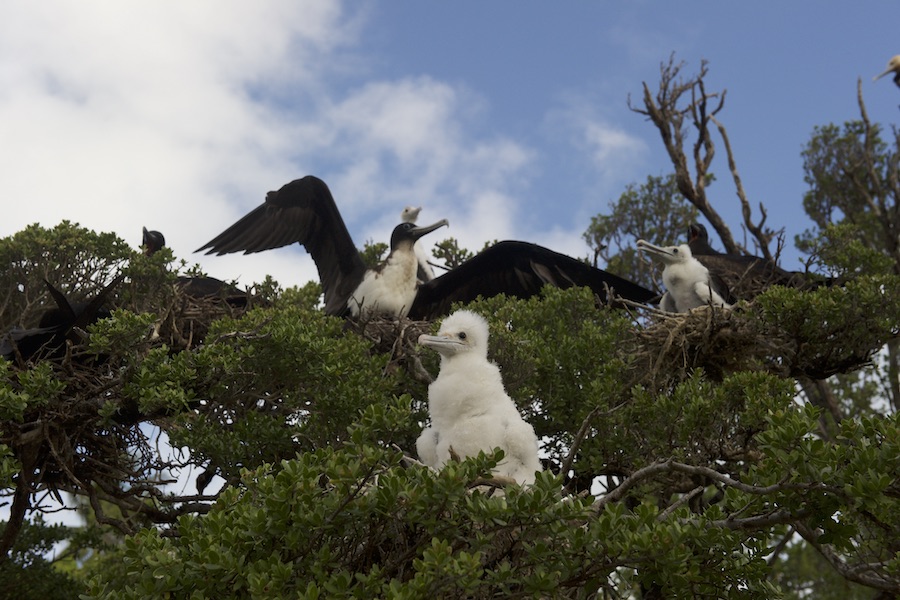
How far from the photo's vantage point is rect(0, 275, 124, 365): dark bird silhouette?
5.62 meters

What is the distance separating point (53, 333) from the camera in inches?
227

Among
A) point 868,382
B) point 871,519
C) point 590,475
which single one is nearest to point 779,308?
point 590,475

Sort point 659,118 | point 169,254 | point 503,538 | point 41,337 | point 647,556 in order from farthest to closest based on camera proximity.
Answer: point 659,118, point 169,254, point 41,337, point 503,538, point 647,556

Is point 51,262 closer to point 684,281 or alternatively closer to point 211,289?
point 211,289

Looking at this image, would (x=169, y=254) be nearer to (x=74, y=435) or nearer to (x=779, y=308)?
(x=74, y=435)

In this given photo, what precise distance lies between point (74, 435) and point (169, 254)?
69.2 inches

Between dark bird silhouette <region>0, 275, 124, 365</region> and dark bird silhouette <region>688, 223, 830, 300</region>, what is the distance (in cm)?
439

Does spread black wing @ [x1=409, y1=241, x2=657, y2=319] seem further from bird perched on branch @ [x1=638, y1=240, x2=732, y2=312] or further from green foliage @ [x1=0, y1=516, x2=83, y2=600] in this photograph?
green foliage @ [x1=0, y1=516, x2=83, y2=600]

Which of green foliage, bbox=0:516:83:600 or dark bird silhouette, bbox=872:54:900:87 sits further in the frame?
dark bird silhouette, bbox=872:54:900:87

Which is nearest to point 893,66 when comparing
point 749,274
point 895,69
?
point 895,69

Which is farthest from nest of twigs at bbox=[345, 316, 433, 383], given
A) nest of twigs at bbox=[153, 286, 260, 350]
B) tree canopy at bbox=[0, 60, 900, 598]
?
nest of twigs at bbox=[153, 286, 260, 350]

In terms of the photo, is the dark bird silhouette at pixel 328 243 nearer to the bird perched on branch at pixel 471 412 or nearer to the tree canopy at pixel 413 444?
the tree canopy at pixel 413 444

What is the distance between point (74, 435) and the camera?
5535 millimetres

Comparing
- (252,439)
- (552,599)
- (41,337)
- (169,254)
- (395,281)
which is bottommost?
(552,599)
